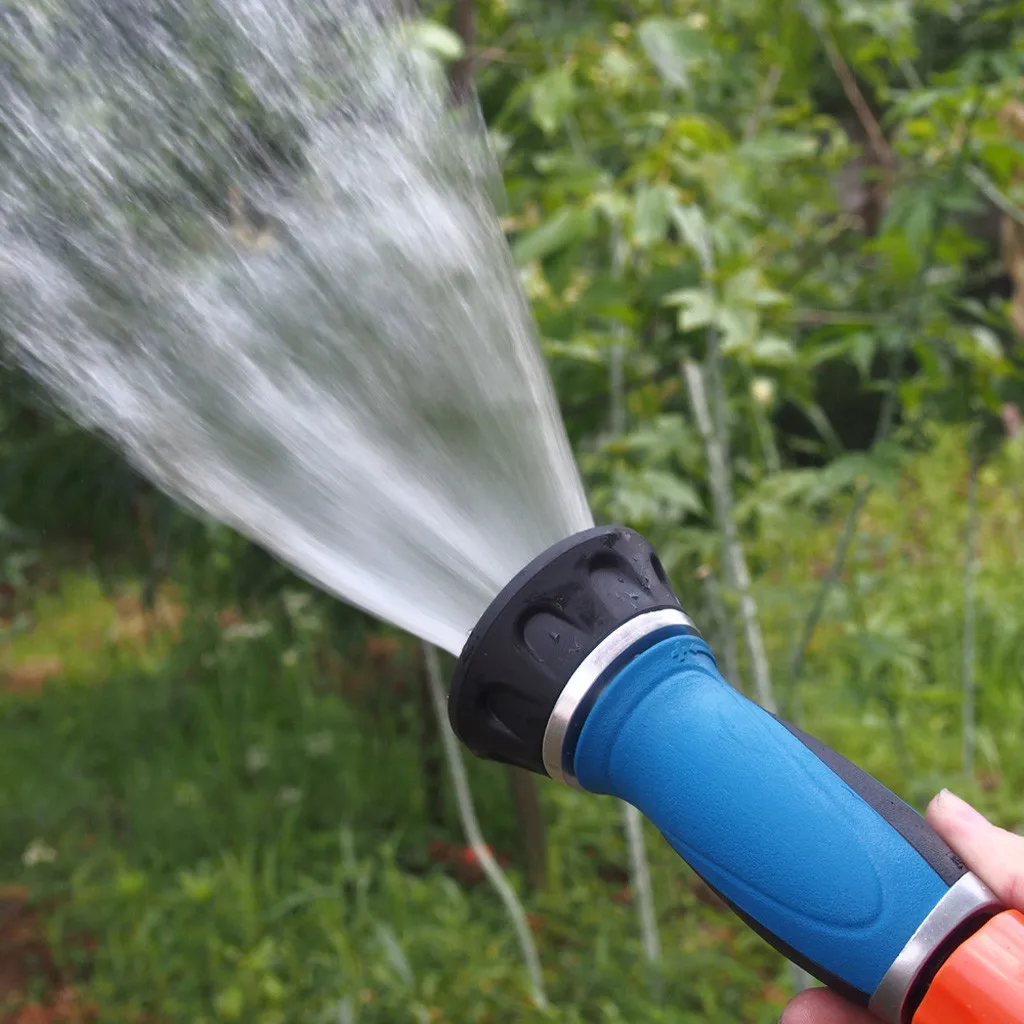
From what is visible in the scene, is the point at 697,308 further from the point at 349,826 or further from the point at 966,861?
the point at 349,826

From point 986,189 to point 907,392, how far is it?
0.32 meters

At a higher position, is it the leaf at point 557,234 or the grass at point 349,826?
the leaf at point 557,234

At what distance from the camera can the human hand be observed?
66 cm

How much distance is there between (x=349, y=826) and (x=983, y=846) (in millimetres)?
1902

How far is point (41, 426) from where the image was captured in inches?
74.5

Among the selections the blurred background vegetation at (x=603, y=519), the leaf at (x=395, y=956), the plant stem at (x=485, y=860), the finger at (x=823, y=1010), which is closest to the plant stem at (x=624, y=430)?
the blurred background vegetation at (x=603, y=519)

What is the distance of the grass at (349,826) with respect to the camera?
6.09 ft

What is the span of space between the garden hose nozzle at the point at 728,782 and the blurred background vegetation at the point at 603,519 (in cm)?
43

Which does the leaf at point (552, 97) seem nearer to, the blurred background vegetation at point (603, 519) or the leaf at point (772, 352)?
the blurred background vegetation at point (603, 519)

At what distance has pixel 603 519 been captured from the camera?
170cm

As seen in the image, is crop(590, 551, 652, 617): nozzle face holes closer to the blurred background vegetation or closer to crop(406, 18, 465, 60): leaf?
the blurred background vegetation

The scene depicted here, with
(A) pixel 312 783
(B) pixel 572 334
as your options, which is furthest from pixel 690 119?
(A) pixel 312 783

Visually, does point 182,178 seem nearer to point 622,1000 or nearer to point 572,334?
point 572,334

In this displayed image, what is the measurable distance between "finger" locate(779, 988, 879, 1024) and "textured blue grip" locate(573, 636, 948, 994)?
0.16 meters
